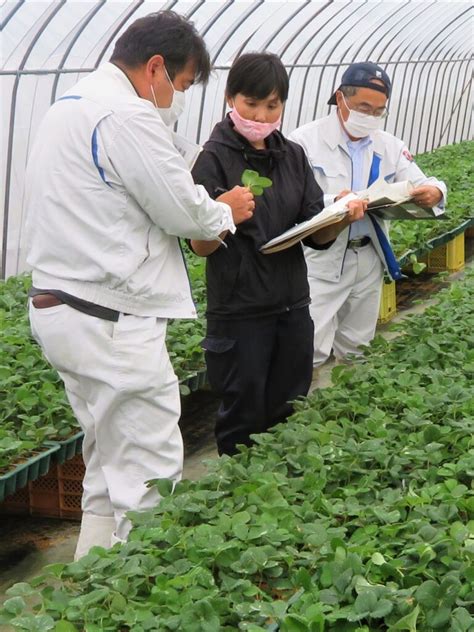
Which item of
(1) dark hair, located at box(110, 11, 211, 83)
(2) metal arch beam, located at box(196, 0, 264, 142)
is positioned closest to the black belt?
Result: (1) dark hair, located at box(110, 11, 211, 83)

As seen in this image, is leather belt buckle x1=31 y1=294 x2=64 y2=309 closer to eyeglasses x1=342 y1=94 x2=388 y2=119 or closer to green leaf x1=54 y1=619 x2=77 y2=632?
green leaf x1=54 y1=619 x2=77 y2=632

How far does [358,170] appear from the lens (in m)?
4.76

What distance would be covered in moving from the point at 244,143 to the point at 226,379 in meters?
0.87

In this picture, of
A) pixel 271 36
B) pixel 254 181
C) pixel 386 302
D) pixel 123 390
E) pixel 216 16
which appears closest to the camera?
pixel 123 390

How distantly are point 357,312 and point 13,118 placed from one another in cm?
477

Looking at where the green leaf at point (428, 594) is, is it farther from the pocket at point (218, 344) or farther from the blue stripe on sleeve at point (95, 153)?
the pocket at point (218, 344)

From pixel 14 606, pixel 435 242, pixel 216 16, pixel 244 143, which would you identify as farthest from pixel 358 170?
pixel 216 16

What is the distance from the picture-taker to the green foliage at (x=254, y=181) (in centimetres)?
367

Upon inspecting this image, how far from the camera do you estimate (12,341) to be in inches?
200

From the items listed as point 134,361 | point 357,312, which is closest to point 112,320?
point 134,361

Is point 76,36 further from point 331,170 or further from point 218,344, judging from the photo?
point 218,344

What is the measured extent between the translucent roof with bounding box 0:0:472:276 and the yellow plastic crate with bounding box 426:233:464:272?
3.42 metres

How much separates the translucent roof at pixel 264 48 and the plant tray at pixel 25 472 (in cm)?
253

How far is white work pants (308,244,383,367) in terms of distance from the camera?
4738mm
